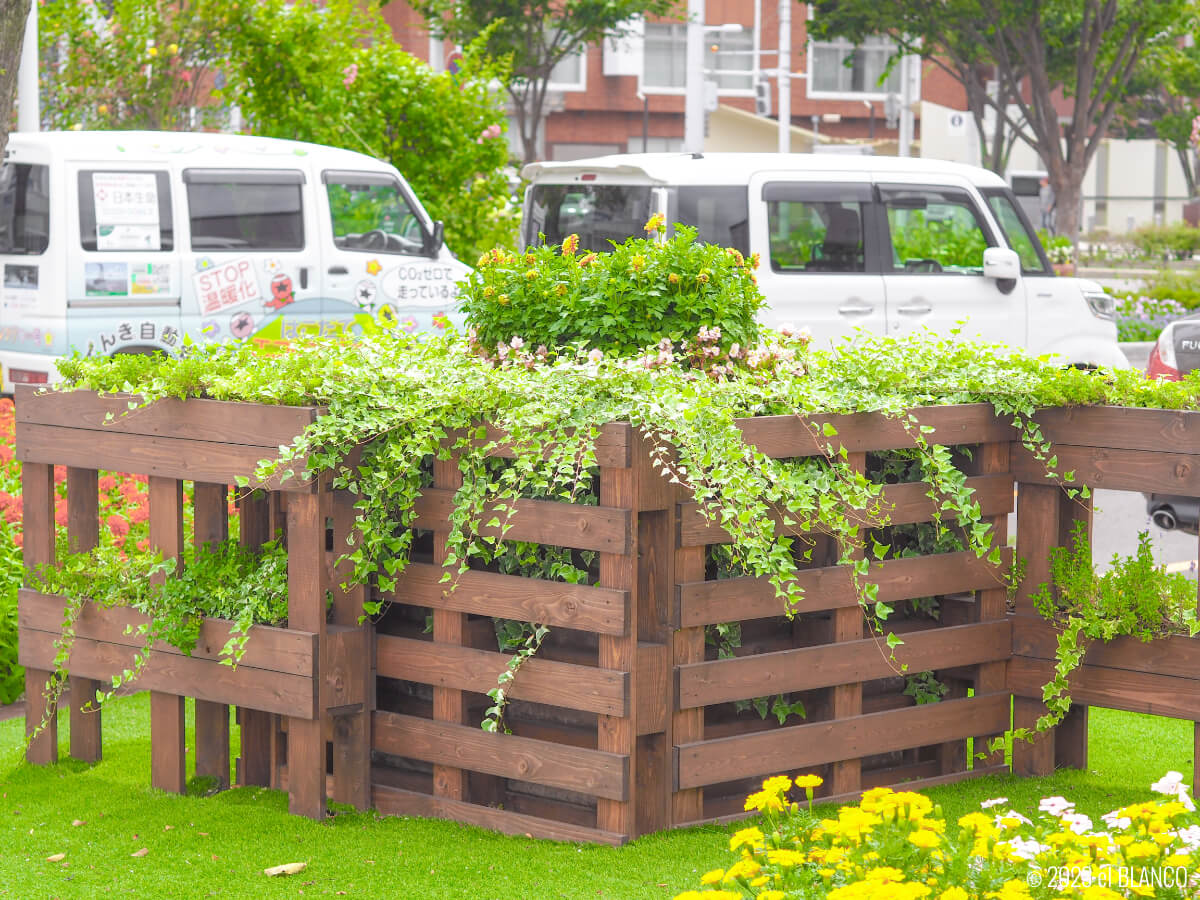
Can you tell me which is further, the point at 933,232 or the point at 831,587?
the point at 933,232

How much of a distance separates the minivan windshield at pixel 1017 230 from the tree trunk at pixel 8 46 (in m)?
7.78

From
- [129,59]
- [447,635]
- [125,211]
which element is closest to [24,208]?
[125,211]

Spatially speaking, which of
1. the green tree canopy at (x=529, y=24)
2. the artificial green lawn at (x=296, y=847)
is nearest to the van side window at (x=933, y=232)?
the artificial green lawn at (x=296, y=847)

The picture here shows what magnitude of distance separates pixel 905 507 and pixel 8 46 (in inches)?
137

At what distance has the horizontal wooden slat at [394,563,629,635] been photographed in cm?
430

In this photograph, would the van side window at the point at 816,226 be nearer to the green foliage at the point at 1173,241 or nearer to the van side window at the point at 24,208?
the van side window at the point at 24,208

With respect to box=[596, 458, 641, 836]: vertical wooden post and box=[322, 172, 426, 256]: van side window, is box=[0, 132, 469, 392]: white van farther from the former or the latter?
box=[596, 458, 641, 836]: vertical wooden post

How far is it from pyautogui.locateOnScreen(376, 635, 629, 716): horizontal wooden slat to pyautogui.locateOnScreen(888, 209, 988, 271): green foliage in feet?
24.9

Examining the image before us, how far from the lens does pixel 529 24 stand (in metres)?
32.2

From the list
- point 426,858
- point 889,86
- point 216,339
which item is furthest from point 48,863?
point 889,86

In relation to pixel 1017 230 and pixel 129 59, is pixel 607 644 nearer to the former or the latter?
pixel 1017 230

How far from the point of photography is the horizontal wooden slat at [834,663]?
4.47 metres

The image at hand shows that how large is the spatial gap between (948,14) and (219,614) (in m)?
22.4

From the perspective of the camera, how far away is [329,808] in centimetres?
484
